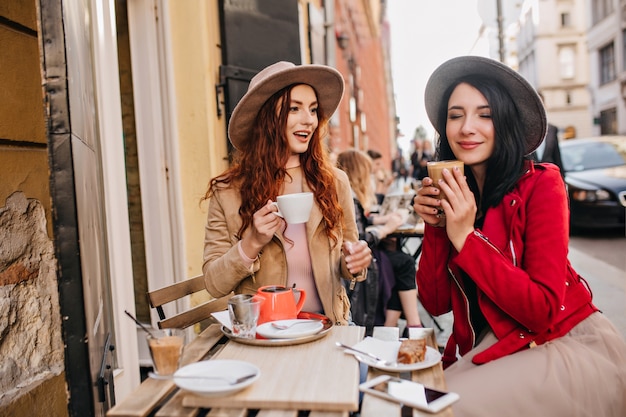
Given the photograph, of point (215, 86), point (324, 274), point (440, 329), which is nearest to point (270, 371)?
point (324, 274)

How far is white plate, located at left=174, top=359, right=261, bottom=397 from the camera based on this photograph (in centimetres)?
148

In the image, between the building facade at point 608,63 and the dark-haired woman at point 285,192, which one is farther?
the building facade at point 608,63

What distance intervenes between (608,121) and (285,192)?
1597 inches

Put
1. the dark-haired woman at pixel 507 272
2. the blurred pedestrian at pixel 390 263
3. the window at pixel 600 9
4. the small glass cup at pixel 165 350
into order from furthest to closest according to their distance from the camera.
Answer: the window at pixel 600 9 < the blurred pedestrian at pixel 390 263 < the dark-haired woman at pixel 507 272 < the small glass cup at pixel 165 350

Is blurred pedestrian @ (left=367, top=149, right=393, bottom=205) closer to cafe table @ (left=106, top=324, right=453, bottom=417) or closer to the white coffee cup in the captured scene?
the white coffee cup

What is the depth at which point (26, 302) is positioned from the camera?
9.68ft

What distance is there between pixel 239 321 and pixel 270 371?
313 mm

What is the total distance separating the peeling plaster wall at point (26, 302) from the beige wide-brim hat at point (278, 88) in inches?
43.4

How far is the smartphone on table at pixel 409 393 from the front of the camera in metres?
1.50

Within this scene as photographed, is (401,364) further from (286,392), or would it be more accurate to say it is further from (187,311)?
(187,311)

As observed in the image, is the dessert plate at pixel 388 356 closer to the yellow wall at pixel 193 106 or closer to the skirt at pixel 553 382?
the skirt at pixel 553 382

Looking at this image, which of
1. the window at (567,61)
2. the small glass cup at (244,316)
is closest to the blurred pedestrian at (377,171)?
the small glass cup at (244,316)

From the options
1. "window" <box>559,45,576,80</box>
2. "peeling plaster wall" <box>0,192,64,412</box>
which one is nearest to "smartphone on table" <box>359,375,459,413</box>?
"peeling plaster wall" <box>0,192,64,412</box>

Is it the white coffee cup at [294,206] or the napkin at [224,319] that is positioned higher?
the white coffee cup at [294,206]
